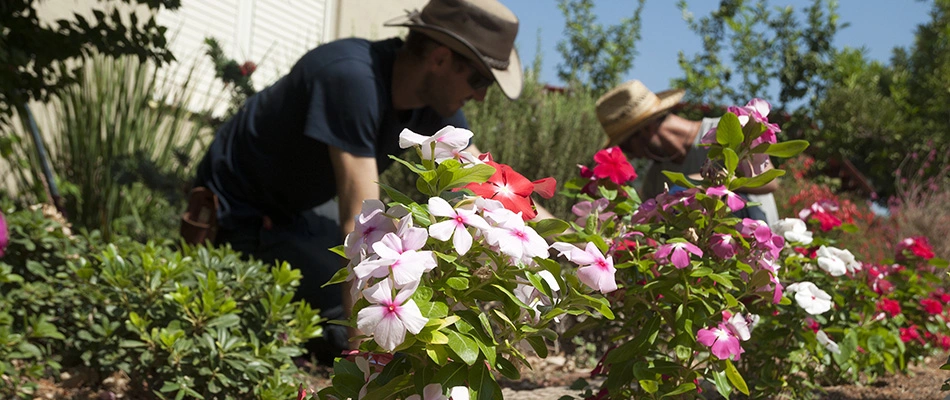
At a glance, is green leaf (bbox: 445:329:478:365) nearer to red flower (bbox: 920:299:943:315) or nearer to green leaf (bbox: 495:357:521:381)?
green leaf (bbox: 495:357:521:381)

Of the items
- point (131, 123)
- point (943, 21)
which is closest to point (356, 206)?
point (131, 123)

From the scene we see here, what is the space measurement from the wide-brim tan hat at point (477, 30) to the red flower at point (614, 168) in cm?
86

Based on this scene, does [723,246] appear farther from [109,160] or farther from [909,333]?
[109,160]

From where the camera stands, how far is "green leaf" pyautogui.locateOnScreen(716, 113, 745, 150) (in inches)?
65.3

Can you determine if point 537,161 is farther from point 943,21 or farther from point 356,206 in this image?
point 943,21

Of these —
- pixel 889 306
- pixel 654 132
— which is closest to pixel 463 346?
pixel 889 306

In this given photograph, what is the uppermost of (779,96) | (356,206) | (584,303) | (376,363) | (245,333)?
(584,303)

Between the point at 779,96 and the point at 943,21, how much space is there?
562 cm

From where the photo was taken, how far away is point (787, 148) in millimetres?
1713

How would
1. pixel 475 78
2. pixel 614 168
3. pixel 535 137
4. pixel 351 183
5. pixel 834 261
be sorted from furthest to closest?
pixel 535 137, pixel 475 78, pixel 351 183, pixel 834 261, pixel 614 168

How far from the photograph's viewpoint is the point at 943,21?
14438 mm

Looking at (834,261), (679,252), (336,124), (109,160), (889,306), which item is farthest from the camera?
(109,160)

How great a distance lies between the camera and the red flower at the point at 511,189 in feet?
4.44

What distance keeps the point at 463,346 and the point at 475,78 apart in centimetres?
191
